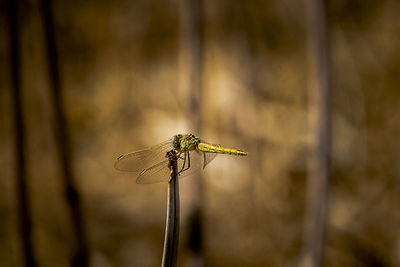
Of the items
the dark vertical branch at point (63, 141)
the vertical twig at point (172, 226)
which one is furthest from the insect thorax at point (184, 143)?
the dark vertical branch at point (63, 141)

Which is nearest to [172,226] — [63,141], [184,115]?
[184,115]

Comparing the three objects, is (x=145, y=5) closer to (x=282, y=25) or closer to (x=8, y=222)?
(x=282, y=25)

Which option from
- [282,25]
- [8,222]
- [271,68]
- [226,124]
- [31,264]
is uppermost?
[282,25]

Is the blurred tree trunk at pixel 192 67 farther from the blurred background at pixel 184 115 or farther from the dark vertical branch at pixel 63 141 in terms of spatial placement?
the dark vertical branch at pixel 63 141

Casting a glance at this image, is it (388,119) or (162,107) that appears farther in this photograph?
(388,119)

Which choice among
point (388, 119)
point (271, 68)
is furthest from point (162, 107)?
point (388, 119)

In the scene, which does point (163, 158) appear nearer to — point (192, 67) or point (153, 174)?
point (153, 174)
